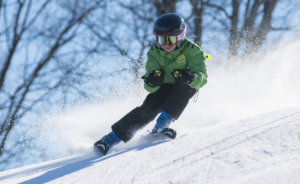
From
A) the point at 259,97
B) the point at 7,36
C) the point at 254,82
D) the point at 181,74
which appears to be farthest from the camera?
the point at 7,36

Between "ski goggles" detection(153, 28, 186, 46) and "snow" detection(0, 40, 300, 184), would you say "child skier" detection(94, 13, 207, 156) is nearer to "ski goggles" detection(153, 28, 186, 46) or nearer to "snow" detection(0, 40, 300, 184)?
"ski goggles" detection(153, 28, 186, 46)

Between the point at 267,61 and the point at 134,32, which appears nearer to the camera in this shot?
the point at 267,61

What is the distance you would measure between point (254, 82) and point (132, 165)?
524cm

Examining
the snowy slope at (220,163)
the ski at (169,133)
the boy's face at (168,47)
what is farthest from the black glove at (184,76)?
the snowy slope at (220,163)

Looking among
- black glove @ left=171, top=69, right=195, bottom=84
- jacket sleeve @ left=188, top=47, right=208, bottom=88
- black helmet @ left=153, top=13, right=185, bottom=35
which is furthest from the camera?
jacket sleeve @ left=188, top=47, right=208, bottom=88

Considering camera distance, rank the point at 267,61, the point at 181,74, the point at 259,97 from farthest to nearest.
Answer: the point at 267,61 < the point at 259,97 < the point at 181,74

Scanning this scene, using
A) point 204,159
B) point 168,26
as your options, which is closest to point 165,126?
point 168,26

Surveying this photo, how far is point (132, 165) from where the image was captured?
1.52m

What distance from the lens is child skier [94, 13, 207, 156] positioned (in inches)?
100

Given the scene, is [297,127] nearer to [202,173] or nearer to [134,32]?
[202,173]

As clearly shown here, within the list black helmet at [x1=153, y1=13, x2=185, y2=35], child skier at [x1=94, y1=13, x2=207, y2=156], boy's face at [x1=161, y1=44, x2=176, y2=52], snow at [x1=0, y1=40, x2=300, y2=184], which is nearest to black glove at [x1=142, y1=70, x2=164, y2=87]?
child skier at [x1=94, y1=13, x2=207, y2=156]

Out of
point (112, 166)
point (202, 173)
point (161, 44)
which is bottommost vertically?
point (112, 166)

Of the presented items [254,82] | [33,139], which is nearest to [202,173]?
[254,82]

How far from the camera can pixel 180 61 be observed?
2.77m
